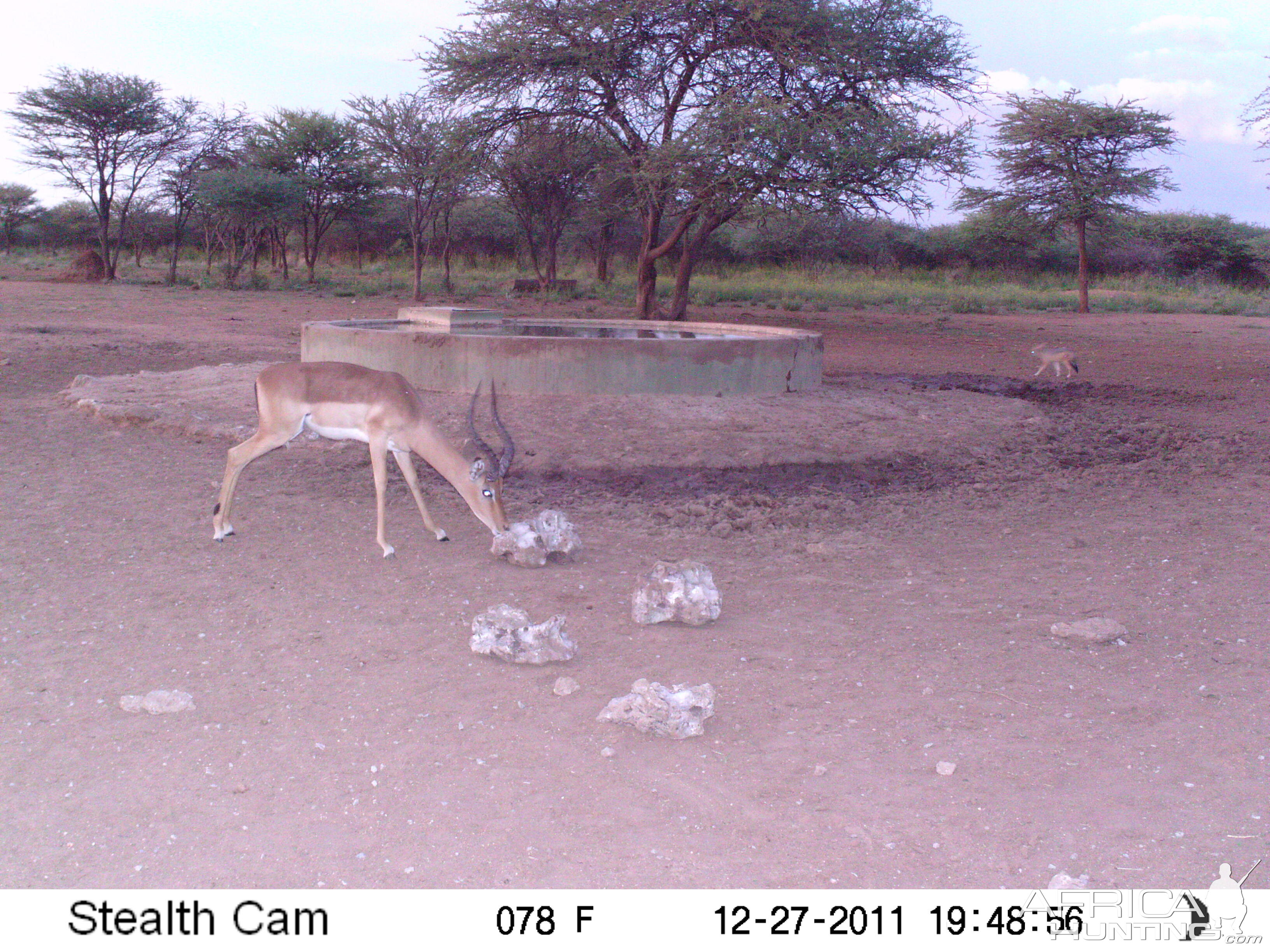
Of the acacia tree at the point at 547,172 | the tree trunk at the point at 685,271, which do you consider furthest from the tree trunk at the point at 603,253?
the tree trunk at the point at 685,271

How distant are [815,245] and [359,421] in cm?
3648

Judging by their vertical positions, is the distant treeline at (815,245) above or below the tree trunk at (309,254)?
above

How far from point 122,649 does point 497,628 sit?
4.92 feet

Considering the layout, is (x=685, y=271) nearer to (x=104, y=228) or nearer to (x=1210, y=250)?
(x=104, y=228)

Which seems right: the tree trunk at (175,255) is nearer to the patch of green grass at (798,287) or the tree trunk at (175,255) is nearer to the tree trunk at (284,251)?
the patch of green grass at (798,287)

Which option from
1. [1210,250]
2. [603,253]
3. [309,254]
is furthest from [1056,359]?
[1210,250]

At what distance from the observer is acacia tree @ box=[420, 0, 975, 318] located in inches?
670

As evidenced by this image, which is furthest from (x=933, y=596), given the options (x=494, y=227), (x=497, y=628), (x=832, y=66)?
(x=494, y=227)

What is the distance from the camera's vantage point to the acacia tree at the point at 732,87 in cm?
1702

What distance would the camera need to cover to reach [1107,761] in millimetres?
3459

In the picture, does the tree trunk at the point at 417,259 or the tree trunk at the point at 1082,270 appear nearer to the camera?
the tree trunk at the point at 417,259

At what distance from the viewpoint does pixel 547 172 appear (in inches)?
833

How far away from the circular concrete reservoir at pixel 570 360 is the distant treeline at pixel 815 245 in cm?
2716

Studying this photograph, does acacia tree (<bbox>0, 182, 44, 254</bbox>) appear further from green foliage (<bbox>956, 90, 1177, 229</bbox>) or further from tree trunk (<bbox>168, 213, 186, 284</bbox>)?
green foliage (<bbox>956, 90, 1177, 229</bbox>)
